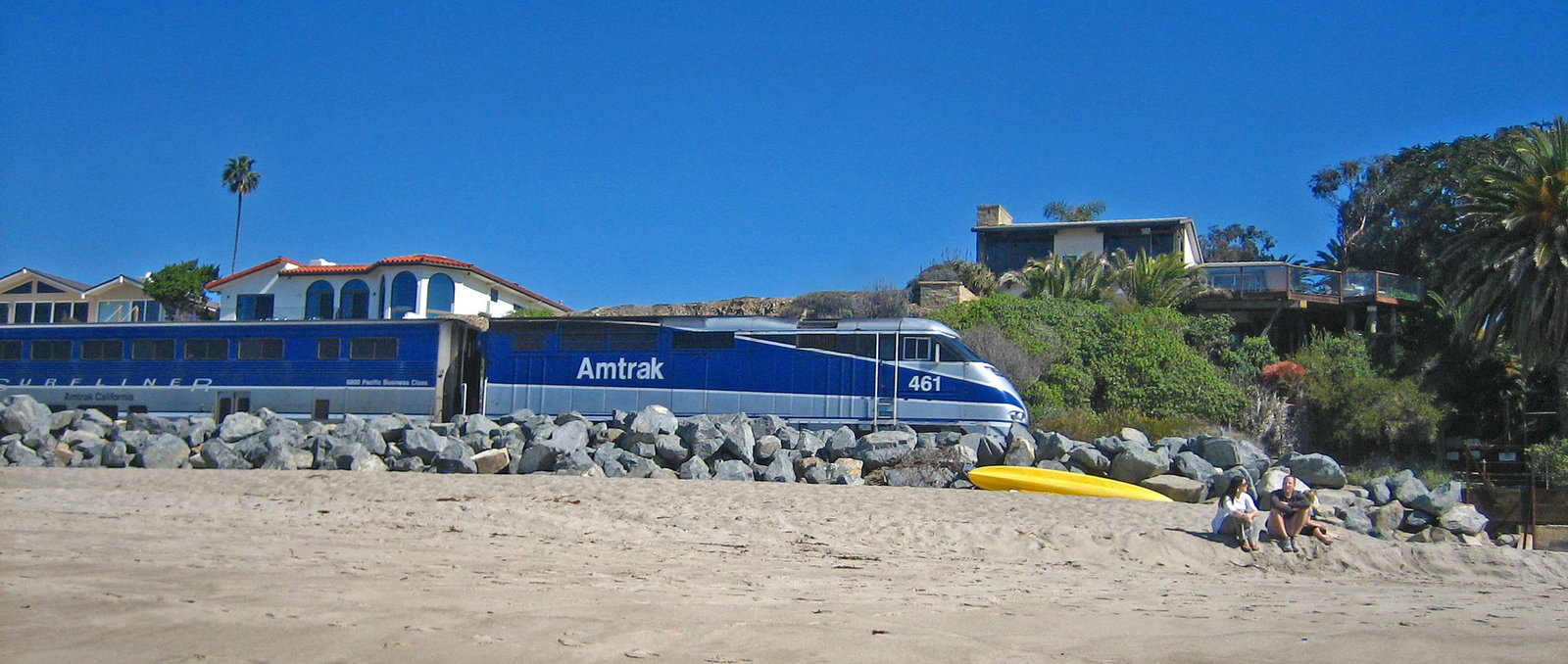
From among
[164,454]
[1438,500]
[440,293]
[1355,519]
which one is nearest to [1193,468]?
[1355,519]

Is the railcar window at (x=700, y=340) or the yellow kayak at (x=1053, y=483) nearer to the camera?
the yellow kayak at (x=1053, y=483)

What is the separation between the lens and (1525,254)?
27062 millimetres

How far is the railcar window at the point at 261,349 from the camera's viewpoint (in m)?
26.1

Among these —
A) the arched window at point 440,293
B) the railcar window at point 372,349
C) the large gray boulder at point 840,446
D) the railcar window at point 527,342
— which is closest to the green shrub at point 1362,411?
the large gray boulder at point 840,446

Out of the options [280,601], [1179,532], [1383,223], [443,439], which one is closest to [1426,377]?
[1383,223]

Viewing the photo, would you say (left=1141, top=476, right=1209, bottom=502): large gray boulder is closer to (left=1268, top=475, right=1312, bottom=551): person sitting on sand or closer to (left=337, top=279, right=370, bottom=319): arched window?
(left=1268, top=475, right=1312, bottom=551): person sitting on sand

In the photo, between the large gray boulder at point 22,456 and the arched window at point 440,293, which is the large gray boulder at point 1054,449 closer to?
the large gray boulder at point 22,456

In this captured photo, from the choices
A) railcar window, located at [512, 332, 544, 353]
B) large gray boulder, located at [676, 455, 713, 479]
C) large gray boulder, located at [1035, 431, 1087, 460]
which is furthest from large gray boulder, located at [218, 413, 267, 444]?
large gray boulder, located at [1035, 431, 1087, 460]

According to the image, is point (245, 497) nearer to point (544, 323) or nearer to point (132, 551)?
point (132, 551)

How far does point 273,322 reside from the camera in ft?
86.4

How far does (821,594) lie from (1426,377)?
29.6 m

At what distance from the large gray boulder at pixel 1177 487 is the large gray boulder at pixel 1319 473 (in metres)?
2.62

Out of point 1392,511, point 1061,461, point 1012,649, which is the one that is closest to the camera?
point 1012,649

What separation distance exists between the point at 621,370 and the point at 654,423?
4.57m
